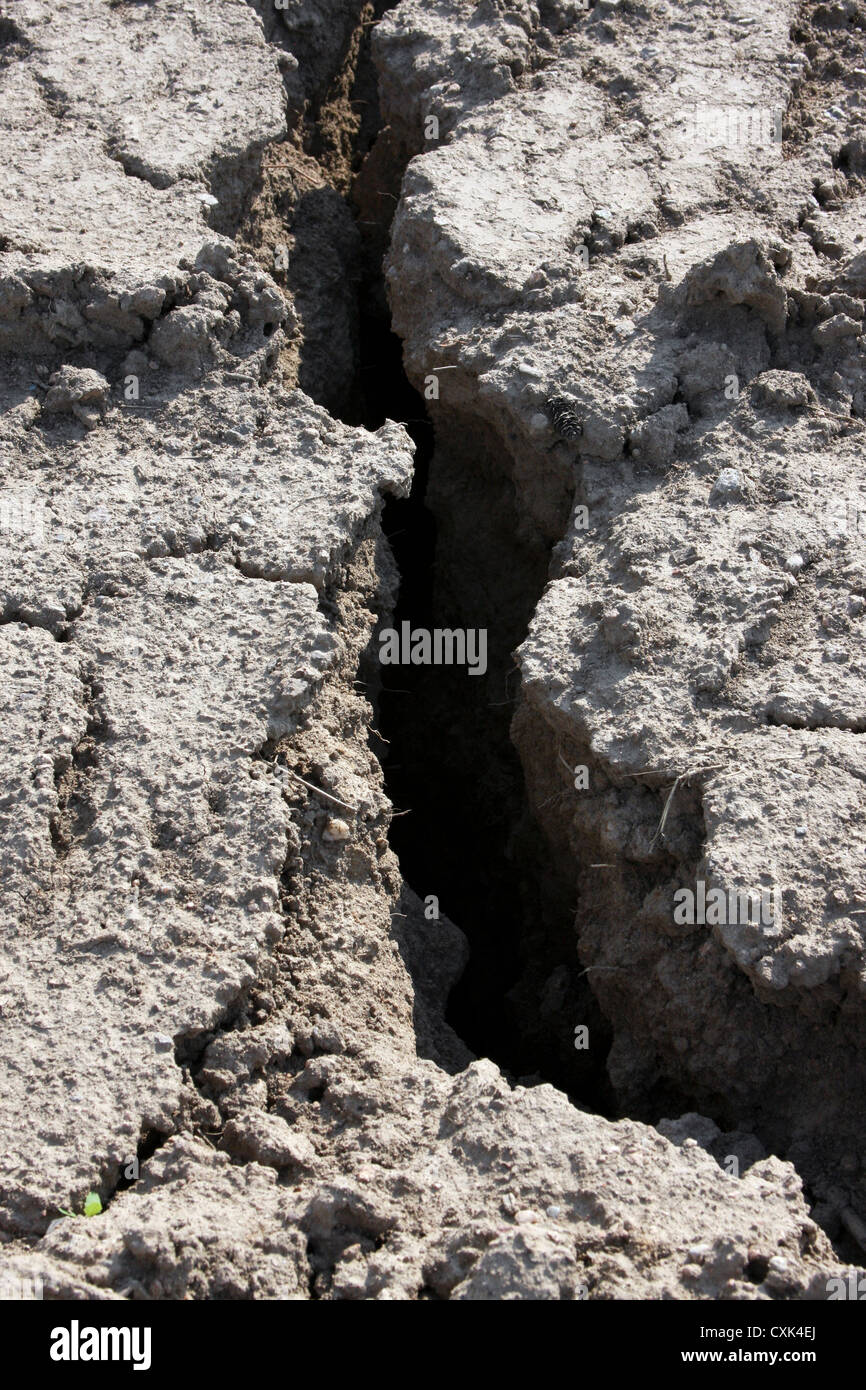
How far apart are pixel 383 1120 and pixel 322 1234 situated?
0.73 feet

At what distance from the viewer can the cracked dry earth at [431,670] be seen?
1.95 m

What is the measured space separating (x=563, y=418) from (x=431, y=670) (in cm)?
80

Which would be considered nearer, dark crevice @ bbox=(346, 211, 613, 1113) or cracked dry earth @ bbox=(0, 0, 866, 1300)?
cracked dry earth @ bbox=(0, 0, 866, 1300)

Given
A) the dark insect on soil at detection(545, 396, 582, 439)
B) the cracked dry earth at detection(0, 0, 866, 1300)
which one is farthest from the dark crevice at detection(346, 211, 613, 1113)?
the dark insect on soil at detection(545, 396, 582, 439)

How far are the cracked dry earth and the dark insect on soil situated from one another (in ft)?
0.05

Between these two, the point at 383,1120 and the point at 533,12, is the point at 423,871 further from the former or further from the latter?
the point at 533,12

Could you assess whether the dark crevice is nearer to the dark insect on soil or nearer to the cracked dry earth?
the cracked dry earth

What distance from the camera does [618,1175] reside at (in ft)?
6.32

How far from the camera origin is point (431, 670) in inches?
128

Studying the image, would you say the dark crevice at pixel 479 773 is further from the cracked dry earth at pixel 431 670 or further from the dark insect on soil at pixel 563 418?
the dark insect on soil at pixel 563 418

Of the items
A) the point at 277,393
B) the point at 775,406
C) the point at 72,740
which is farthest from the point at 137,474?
the point at 775,406

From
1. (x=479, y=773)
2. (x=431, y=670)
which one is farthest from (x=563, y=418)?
(x=479, y=773)

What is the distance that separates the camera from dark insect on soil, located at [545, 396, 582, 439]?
277 centimetres

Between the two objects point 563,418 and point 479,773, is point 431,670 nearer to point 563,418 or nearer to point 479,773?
point 479,773
